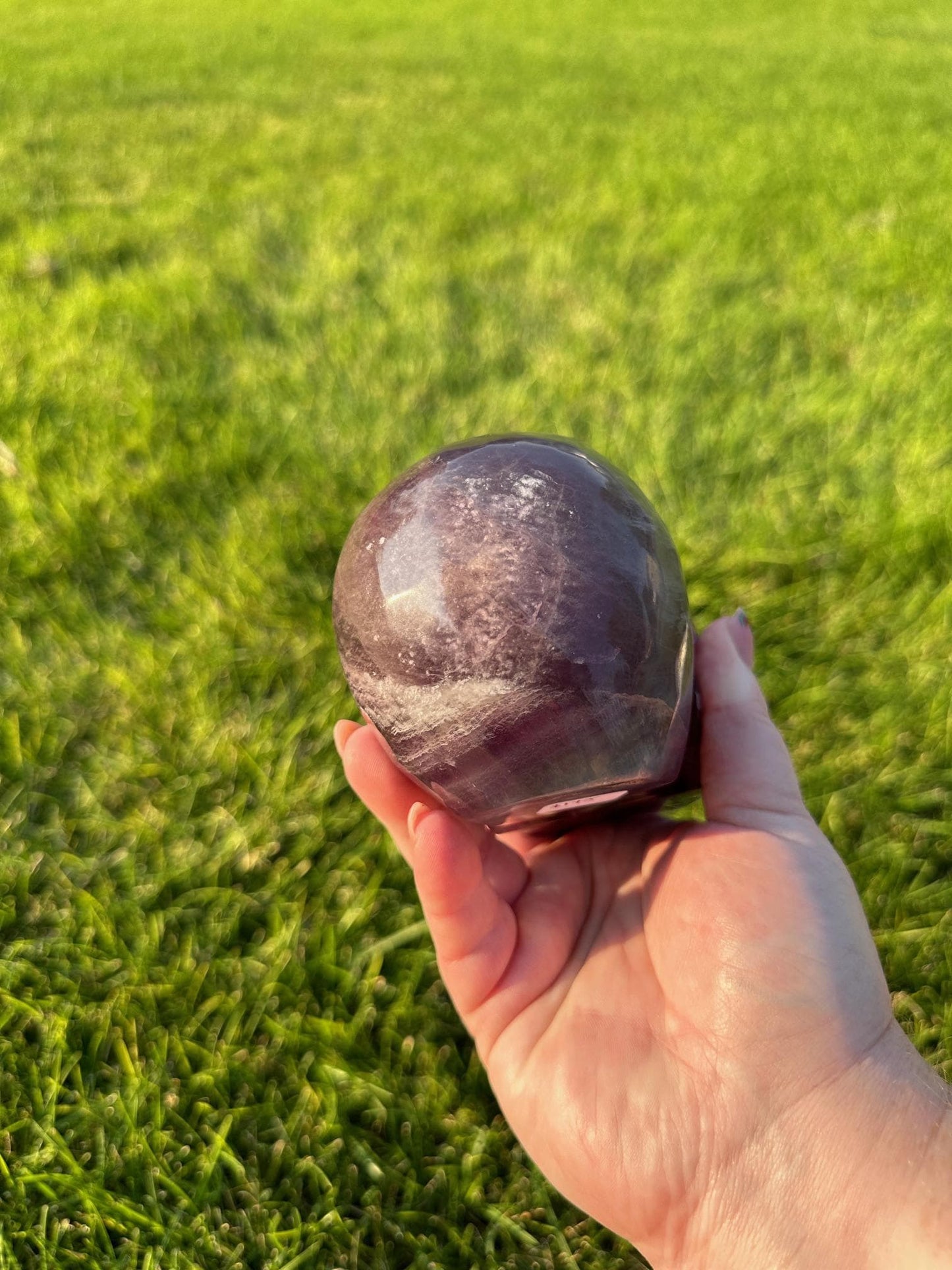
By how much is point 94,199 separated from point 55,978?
3.80m

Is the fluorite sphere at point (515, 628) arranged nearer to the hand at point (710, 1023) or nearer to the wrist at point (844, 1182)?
the hand at point (710, 1023)

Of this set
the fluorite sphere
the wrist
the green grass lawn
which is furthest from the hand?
the green grass lawn

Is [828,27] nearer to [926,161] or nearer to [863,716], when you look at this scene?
[926,161]

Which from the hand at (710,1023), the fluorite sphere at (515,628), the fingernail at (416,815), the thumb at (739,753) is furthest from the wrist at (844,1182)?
the fingernail at (416,815)

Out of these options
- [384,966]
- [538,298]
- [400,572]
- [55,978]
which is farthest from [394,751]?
[538,298]

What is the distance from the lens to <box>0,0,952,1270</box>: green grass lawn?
1.60 m

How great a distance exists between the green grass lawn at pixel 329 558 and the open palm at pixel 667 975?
0.27 meters

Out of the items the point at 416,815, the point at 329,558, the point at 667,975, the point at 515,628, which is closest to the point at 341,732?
the point at 416,815

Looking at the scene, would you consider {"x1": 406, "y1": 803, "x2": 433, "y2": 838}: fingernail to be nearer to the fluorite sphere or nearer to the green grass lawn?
the fluorite sphere

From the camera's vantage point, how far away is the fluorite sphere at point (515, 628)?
1.33 meters

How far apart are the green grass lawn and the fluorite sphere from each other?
2.02 feet

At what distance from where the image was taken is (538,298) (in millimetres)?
3518

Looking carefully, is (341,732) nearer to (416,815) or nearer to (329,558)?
(416,815)

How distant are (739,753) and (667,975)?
363 mm
